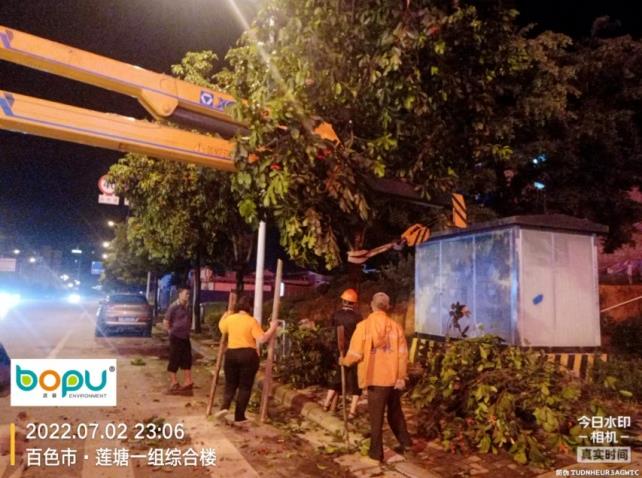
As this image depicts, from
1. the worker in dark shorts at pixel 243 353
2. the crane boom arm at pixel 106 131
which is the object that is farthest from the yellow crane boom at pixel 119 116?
the worker in dark shorts at pixel 243 353


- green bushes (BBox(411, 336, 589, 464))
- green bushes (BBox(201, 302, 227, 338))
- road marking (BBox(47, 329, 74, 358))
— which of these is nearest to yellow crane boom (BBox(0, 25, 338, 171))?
green bushes (BBox(411, 336, 589, 464))

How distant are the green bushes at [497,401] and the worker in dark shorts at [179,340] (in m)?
4.73

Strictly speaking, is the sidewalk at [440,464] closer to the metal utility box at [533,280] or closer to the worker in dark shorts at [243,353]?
the worker in dark shorts at [243,353]

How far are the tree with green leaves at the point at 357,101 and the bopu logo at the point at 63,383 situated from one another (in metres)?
3.12

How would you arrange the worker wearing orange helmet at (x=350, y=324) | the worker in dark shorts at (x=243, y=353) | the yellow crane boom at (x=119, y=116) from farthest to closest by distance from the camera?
the worker wearing orange helmet at (x=350, y=324)
the worker in dark shorts at (x=243, y=353)
the yellow crane boom at (x=119, y=116)

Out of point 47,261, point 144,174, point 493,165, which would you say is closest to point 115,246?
point 144,174

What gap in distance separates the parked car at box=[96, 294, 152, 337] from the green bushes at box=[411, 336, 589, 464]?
14.7 meters

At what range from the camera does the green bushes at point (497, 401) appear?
576 cm

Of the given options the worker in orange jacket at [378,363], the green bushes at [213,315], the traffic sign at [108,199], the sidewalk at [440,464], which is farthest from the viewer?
the traffic sign at [108,199]

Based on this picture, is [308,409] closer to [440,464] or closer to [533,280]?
[440,464]

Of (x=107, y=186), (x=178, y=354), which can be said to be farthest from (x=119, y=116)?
(x=107, y=186)

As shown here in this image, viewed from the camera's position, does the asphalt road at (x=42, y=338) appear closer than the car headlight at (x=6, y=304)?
Yes

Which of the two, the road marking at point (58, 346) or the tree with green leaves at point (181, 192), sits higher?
the tree with green leaves at point (181, 192)

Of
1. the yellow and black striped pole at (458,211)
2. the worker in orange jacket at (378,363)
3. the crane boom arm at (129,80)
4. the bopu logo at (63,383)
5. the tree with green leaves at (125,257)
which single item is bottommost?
the bopu logo at (63,383)
